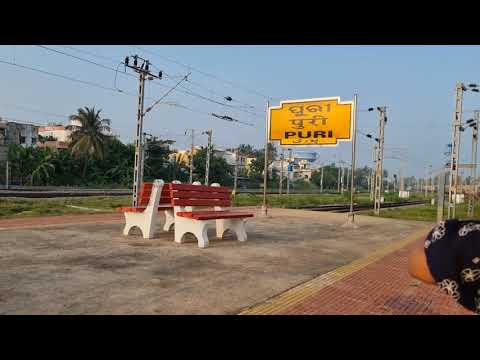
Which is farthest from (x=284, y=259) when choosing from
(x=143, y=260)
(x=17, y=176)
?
(x=17, y=176)

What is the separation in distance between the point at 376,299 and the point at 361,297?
0.16 metres

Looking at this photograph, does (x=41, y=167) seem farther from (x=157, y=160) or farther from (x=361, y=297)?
(x=361, y=297)

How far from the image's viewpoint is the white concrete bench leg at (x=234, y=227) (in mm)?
8126

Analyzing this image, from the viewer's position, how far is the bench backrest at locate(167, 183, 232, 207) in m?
7.56

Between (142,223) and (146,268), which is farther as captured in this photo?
(142,223)

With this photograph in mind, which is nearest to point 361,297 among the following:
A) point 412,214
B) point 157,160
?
point 412,214

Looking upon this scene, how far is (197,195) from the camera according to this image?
26.1 ft

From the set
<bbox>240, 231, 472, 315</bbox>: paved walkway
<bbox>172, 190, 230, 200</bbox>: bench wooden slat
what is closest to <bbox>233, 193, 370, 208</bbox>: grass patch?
<bbox>172, 190, 230, 200</bbox>: bench wooden slat

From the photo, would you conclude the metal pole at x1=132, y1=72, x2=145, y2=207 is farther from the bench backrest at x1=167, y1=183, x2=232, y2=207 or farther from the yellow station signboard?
the bench backrest at x1=167, y1=183, x2=232, y2=207

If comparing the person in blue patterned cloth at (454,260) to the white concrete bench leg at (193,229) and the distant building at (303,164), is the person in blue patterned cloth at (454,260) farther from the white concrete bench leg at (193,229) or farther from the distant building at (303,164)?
the distant building at (303,164)

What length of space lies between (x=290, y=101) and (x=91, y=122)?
40.7 metres
